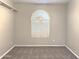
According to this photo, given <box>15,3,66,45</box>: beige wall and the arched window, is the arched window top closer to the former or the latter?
the arched window

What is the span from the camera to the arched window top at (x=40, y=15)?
26.6 feet

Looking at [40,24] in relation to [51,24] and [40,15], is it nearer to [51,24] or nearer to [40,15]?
[40,15]

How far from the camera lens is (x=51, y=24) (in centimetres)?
809

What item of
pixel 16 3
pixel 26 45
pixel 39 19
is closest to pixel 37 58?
pixel 26 45

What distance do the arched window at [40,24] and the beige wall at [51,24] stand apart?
0.20 meters

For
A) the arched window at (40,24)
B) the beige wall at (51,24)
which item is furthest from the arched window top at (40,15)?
the beige wall at (51,24)

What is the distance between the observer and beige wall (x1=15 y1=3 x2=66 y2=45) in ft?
26.2

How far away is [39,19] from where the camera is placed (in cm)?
812

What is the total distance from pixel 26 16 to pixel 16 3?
0.97 meters

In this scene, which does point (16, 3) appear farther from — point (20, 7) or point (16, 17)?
point (16, 17)

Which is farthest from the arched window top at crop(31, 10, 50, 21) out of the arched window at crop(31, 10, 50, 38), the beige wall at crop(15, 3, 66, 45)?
the beige wall at crop(15, 3, 66, 45)

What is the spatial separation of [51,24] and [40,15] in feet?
2.89

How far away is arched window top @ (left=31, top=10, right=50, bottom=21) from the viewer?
8.09 meters

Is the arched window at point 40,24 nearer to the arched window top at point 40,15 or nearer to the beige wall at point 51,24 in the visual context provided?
the arched window top at point 40,15
